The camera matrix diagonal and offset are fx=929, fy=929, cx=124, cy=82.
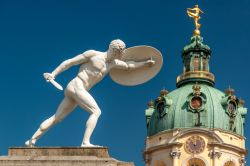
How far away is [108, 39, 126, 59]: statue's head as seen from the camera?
25812 mm

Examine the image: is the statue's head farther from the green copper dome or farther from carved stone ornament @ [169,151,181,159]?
the green copper dome

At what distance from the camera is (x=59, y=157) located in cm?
2448

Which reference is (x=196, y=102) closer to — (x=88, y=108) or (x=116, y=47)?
(x=116, y=47)

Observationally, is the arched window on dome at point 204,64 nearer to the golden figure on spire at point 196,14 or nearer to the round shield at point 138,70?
the golden figure on spire at point 196,14

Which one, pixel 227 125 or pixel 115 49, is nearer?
pixel 115 49

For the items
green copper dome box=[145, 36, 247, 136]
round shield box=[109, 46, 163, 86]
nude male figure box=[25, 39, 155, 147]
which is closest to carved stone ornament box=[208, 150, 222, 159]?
green copper dome box=[145, 36, 247, 136]

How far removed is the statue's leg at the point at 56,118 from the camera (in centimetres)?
2544

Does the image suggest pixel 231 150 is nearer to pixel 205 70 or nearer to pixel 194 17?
pixel 205 70

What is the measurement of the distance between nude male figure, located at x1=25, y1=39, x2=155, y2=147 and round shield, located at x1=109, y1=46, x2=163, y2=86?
0.34 m

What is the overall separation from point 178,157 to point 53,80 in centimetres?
5756

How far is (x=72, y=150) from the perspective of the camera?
971 inches

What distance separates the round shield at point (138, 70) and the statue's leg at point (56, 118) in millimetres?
1559

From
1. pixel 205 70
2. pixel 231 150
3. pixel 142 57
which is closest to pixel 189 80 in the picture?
pixel 205 70

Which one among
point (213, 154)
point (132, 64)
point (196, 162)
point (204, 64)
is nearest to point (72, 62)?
point (132, 64)
